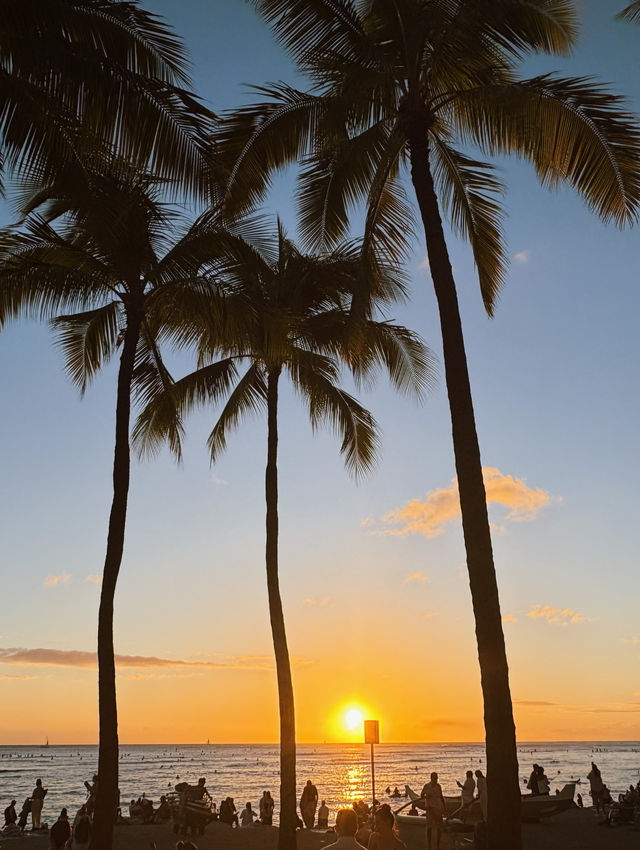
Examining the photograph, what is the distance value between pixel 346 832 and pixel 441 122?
10.6 meters

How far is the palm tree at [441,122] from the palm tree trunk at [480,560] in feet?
0.09

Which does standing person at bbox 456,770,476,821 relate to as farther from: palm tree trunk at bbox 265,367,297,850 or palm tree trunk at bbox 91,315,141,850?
palm tree trunk at bbox 91,315,141,850

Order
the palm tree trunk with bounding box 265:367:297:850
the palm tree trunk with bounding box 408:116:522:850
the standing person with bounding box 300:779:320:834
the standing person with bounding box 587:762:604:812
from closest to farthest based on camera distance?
the palm tree trunk with bounding box 408:116:522:850, the palm tree trunk with bounding box 265:367:297:850, the standing person with bounding box 587:762:604:812, the standing person with bounding box 300:779:320:834

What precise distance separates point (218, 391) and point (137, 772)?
9747cm

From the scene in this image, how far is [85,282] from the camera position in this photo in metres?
14.8

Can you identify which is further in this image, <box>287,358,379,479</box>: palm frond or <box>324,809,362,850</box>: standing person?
<box>287,358,379,479</box>: palm frond

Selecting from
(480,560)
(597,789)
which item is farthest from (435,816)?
(597,789)

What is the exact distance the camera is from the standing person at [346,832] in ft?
25.8

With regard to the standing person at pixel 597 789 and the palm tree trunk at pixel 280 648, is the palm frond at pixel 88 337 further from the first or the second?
the standing person at pixel 597 789

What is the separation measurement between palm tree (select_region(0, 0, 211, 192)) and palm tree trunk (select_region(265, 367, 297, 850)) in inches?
327

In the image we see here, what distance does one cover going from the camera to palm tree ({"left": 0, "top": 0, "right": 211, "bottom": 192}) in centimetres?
1027

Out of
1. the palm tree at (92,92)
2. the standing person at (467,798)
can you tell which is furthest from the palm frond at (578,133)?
the standing person at (467,798)

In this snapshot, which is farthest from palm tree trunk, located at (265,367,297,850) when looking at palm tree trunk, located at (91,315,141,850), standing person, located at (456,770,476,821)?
standing person, located at (456,770,476,821)

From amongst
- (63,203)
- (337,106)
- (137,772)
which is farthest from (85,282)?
(137,772)
